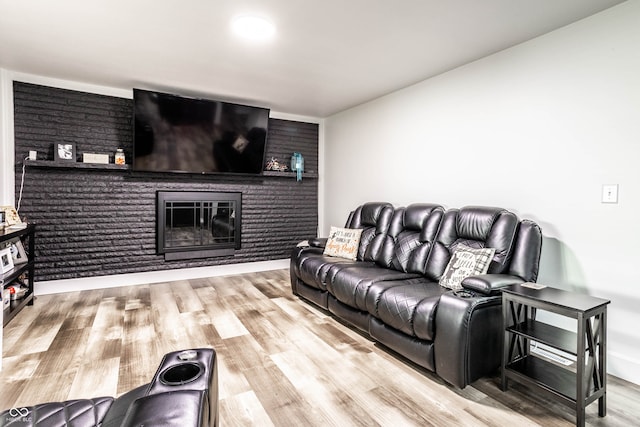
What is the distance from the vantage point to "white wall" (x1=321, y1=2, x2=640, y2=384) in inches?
85.4

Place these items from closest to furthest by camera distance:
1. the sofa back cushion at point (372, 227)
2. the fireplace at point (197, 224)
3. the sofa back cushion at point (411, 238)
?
the sofa back cushion at point (411, 238), the sofa back cushion at point (372, 227), the fireplace at point (197, 224)

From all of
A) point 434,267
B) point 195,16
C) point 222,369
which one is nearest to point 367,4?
point 195,16

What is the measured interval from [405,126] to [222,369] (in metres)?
3.11

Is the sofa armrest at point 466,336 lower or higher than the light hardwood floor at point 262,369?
higher

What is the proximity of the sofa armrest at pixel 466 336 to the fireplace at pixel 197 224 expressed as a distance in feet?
11.3

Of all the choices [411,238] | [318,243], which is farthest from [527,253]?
[318,243]

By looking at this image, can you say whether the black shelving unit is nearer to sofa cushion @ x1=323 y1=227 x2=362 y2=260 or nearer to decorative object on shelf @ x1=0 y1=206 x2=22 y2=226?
decorative object on shelf @ x1=0 y1=206 x2=22 y2=226

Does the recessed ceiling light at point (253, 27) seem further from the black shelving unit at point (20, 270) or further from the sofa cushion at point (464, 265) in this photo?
the black shelving unit at point (20, 270)

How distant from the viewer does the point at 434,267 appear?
2.83 meters

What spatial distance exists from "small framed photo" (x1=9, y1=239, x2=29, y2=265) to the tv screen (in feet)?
4.43

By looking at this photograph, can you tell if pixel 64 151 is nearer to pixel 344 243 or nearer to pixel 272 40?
pixel 272 40

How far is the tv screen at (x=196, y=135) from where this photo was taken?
13.0 ft

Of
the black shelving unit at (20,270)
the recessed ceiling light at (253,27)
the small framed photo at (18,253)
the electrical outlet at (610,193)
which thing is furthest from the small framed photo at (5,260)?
the electrical outlet at (610,193)

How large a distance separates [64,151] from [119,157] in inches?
20.7
